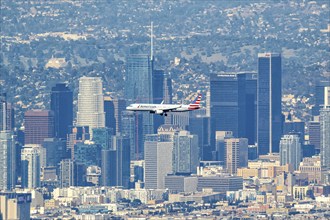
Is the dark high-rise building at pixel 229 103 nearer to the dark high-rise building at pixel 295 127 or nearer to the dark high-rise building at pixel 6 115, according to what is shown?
the dark high-rise building at pixel 295 127

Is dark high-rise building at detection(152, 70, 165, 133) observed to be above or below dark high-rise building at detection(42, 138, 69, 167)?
above

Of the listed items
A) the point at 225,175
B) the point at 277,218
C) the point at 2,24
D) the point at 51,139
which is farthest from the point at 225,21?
the point at 277,218

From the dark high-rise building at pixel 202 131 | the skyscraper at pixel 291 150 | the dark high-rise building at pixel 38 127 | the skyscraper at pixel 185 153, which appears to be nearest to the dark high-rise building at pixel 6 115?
the dark high-rise building at pixel 38 127

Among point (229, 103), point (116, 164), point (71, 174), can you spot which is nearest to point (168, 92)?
point (229, 103)

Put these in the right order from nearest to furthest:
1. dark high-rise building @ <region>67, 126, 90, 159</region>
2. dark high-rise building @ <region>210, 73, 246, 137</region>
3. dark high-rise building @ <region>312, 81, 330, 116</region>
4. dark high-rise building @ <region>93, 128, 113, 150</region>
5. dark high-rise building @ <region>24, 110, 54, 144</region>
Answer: dark high-rise building @ <region>93, 128, 113, 150</region> < dark high-rise building @ <region>67, 126, 90, 159</region> < dark high-rise building @ <region>24, 110, 54, 144</region> < dark high-rise building @ <region>210, 73, 246, 137</region> < dark high-rise building @ <region>312, 81, 330, 116</region>

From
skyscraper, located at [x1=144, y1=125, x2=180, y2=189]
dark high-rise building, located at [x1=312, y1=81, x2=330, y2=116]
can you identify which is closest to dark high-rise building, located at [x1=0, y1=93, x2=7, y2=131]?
skyscraper, located at [x1=144, y1=125, x2=180, y2=189]

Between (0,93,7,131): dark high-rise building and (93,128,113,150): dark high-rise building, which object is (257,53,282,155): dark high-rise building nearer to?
(93,128,113,150): dark high-rise building
